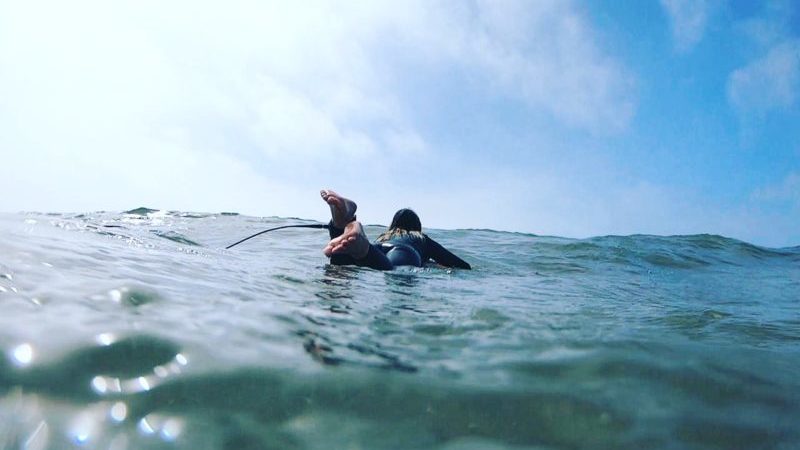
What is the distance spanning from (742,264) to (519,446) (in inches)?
478

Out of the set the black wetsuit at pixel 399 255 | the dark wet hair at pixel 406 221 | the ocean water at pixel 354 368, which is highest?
the dark wet hair at pixel 406 221

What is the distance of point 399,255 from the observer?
645 cm

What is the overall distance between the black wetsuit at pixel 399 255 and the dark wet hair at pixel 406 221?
0.73 ft

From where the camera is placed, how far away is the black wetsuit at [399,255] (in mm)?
5520

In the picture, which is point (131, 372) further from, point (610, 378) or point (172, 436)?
point (610, 378)

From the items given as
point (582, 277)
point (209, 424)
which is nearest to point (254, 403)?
point (209, 424)

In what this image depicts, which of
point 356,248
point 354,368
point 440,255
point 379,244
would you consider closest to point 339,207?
point 379,244

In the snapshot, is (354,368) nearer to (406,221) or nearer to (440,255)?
(440,255)

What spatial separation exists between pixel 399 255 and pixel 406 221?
3.02ft

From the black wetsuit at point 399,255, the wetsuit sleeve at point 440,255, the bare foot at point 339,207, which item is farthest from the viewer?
the wetsuit sleeve at point 440,255

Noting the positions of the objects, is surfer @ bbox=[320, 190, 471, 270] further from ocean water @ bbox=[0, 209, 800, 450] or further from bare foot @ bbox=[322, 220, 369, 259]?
ocean water @ bbox=[0, 209, 800, 450]

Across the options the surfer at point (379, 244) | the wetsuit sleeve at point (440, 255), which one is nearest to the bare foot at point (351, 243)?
the surfer at point (379, 244)

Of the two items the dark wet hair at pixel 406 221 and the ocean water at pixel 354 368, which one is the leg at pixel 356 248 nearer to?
the ocean water at pixel 354 368

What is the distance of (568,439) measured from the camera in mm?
1636
